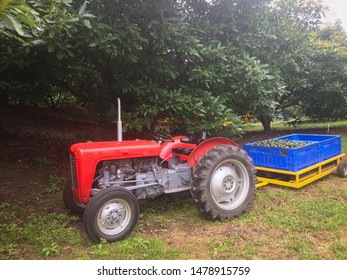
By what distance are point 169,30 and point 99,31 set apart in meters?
1.13

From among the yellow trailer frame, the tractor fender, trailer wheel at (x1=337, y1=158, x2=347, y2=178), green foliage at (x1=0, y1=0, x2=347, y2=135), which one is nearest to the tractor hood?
the tractor fender

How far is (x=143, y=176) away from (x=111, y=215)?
0.72 meters

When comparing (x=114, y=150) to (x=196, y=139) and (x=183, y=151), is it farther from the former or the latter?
(x=196, y=139)

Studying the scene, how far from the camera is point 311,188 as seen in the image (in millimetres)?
5176

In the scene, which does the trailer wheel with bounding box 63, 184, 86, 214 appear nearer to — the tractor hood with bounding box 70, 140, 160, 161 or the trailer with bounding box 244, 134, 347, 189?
the tractor hood with bounding box 70, 140, 160, 161

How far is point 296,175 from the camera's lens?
4.83 meters

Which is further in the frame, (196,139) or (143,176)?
(196,139)

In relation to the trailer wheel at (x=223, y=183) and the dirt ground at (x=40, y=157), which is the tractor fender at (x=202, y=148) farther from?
the dirt ground at (x=40, y=157)

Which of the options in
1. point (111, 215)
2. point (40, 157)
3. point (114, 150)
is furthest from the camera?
point (40, 157)

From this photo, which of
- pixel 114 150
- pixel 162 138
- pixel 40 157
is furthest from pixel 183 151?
pixel 40 157

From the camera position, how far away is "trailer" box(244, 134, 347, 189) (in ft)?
16.1

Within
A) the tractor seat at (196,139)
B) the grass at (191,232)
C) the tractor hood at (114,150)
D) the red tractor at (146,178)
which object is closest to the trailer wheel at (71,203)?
the red tractor at (146,178)

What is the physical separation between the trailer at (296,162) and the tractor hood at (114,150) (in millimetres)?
2145

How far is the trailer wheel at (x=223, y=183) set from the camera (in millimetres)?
3756
